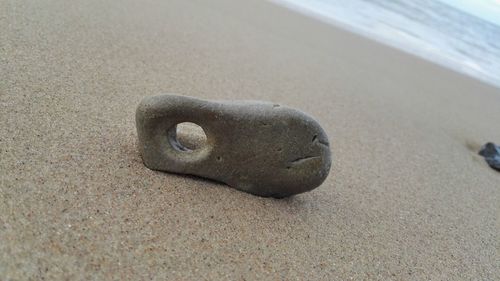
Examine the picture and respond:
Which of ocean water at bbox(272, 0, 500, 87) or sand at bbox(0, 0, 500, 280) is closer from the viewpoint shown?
sand at bbox(0, 0, 500, 280)

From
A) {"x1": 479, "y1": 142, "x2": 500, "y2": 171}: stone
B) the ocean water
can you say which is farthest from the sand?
the ocean water

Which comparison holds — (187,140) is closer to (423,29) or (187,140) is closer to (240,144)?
(240,144)

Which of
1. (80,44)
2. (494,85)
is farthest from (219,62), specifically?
(494,85)

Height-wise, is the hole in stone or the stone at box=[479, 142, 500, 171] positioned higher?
the hole in stone

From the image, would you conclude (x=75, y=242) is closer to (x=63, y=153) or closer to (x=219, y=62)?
(x=63, y=153)

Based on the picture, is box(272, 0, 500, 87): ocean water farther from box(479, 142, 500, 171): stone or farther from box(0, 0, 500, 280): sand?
box(479, 142, 500, 171): stone

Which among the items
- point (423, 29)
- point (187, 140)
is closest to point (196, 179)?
point (187, 140)
